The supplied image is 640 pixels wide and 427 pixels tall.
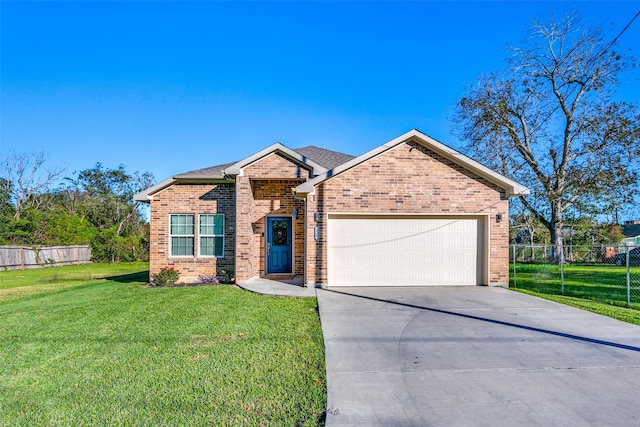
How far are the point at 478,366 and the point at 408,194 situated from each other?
6.58m

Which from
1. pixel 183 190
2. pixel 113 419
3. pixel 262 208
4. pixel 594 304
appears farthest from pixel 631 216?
pixel 113 419

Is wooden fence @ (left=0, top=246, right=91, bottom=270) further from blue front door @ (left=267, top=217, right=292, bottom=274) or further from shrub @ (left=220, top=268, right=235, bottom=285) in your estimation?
blue front door @ (left=267, top=217, right=292, bottom=274)

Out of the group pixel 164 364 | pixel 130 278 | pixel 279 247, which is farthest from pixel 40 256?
pixel 164 364

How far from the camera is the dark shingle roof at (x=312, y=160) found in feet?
41.1

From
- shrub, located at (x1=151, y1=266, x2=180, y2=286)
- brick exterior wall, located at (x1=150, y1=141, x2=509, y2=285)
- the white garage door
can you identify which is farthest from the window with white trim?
the white garage door

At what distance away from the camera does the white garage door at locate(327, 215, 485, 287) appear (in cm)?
1070

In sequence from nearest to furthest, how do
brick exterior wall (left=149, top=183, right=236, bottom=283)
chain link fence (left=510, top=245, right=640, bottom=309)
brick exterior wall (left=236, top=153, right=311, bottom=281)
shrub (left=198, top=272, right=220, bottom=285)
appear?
chain link fence (left=510, top=245, right=640, bottom=309) < brick exterior wall (left=236, top=153, right=311, bottom=281) < shrub (left=198, top=272, right=220, bottom=285) < brick exterior wall (left=149, top=183, right=236, bottom=283)

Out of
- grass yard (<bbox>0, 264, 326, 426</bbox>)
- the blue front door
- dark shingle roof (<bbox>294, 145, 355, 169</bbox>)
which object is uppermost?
dark shingle roof (<bbox>294, 145, 355, 169</bbox>)

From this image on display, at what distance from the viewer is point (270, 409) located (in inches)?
138

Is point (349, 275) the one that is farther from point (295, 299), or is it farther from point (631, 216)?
point (631, 216)

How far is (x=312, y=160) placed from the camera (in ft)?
43.0

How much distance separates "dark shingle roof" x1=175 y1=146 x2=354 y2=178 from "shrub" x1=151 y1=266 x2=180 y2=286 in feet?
10.6

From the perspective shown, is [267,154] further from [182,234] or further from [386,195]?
[182,234]

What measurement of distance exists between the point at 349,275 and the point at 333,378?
6460 mm
